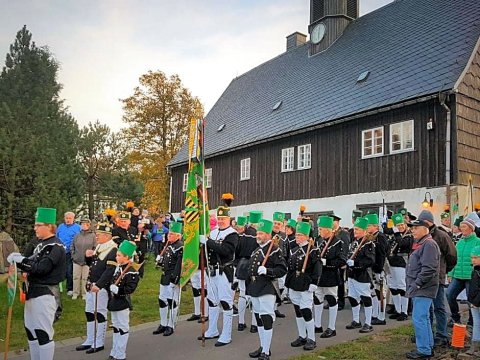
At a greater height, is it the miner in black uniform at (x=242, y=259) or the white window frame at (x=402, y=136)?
the white window frame at (x=402, y=136)

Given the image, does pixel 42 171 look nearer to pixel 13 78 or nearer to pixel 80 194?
pixel 80 194

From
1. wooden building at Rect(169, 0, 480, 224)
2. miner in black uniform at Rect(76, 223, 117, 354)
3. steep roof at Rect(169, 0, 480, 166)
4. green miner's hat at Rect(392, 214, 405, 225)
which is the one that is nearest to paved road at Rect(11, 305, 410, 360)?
miner in black uniform at Rect(76, 223, 117, 354)

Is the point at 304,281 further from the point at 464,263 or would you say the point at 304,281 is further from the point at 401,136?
the point at 401,136

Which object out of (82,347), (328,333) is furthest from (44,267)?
(328,333)

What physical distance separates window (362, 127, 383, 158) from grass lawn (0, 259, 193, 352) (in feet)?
29.1

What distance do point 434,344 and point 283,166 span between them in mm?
15142

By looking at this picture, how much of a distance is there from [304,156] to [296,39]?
45.1 feet

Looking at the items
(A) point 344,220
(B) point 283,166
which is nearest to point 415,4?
(B) point 283,166

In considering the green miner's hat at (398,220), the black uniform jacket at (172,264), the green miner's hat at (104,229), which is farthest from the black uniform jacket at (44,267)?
the green miner's hat at (398,220)

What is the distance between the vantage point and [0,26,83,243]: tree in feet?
45.1

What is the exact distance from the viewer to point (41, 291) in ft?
21.6

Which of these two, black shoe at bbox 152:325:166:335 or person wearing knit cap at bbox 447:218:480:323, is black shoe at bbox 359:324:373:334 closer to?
person wearing knit cap at bbox 447:218:480:323

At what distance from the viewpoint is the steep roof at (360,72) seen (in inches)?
687

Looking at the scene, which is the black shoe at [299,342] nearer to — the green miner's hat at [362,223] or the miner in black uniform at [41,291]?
the green miner's hat at [362,223]
